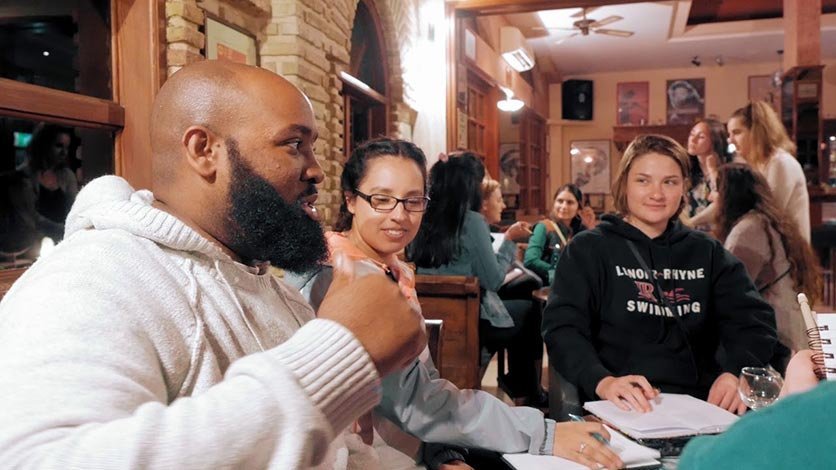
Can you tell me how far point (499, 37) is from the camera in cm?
980

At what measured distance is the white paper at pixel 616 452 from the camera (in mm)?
1266

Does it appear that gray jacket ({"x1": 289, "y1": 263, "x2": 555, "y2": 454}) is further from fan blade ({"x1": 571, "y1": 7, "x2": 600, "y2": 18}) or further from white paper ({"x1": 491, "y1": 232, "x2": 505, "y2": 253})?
fan blade ({"x1": 571, "y1": 7, "x2": 600, "y2": 18})

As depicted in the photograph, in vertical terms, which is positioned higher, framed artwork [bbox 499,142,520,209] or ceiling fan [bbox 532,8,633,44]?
ceiling fan [bbox 532,8,633,44]

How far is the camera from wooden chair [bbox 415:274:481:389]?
9.79 ft

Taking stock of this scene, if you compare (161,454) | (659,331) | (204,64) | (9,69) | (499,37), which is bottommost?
(659,331)

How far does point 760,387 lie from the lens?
4.89ft

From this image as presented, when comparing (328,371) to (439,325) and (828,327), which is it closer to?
(828,327)

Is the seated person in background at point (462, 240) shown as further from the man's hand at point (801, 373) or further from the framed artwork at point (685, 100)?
the framed artwork at point (685, 100)

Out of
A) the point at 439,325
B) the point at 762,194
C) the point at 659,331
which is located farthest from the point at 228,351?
the point at 762,194

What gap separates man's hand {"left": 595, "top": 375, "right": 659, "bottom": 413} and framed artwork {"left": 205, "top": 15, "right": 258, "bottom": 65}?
1887 mm

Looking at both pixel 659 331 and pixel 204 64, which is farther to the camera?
pixel 659 331

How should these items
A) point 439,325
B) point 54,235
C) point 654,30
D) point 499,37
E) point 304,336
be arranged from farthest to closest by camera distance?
point 654,30 → point 499,37 → point 54,235 → point 439,325 → point 304,336

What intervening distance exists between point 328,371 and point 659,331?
1648 mm

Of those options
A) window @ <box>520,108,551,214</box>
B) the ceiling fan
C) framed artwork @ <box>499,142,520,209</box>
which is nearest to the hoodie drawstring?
the ceiling fan
